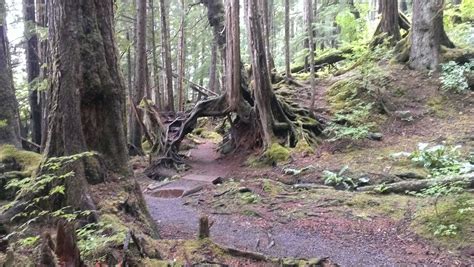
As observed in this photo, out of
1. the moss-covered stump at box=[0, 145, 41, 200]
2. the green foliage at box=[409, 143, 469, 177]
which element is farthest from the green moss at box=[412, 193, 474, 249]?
the moss-covered stump at box=[0, 145, 41, 200]

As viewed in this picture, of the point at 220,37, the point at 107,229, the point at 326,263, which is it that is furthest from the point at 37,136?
the point at 326,263

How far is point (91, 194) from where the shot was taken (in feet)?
17.9

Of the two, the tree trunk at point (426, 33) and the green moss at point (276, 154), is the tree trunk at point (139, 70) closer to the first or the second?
the green moss at point (276, 154)

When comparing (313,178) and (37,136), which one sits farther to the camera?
(37,136)

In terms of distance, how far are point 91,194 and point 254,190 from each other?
4136 mm

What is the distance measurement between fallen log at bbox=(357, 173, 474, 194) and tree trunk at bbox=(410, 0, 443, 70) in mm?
6452

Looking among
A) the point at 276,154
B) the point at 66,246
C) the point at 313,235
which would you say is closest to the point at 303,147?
the point at 276,154

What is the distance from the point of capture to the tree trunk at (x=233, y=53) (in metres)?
12.4

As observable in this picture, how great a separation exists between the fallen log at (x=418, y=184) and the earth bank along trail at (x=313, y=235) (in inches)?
43.4

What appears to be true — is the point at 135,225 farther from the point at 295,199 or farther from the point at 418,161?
the point at 418,161

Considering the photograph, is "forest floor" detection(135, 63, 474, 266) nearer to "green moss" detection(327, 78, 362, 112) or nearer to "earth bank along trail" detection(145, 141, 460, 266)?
"earth bank along trail" detection(145, 141, 460, 266)

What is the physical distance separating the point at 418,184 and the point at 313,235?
2.33 meters

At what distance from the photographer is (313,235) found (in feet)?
21.1

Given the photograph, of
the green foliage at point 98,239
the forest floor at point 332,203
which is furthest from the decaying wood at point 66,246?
the forest floor at point 332,203
